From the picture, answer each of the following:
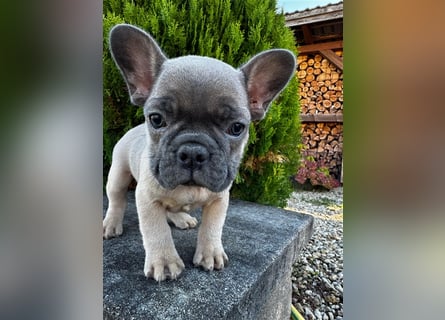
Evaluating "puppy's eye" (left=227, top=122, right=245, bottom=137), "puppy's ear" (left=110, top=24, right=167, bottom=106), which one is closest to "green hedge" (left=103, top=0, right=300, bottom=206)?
"puppy's ear" (left=110, top=24, right=167, bottom=106)

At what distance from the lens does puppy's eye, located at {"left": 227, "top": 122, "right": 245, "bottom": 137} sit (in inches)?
A: 17.1

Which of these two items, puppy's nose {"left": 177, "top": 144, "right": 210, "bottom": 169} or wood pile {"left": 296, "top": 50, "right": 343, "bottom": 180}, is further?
wood pile {"left": 296, "top": 50, "right": 343, "bottom": 180}

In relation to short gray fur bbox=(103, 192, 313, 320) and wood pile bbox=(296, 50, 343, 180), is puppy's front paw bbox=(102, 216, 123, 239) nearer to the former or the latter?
short gray fur bbox=(103, 192, 313, 320)

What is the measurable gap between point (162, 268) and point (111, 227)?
19cm

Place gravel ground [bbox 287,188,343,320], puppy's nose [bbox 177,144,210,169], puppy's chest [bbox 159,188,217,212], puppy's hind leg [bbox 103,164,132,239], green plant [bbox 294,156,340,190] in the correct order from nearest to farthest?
1. puppy's nose [bbox 177,144,210,169]
2. puppy's chest [bbox 159,188,217,212]
3. puppy's hind leg [bbox 103,164,132,239]
4. gravel ground [bbox 287,188,343,320]
5. green plant [bbox 294,156,340,190]

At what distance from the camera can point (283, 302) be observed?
2.36 feet

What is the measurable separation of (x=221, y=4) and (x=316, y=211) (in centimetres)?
74

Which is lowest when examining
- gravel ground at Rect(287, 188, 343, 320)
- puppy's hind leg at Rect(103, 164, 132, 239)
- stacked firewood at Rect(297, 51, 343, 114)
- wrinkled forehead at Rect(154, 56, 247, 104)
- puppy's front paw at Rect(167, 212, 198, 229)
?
gravel ground at Rect(287, 188, 343, 320)

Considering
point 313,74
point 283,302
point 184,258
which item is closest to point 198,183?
point 184,258

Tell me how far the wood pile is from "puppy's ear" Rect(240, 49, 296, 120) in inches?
10.4
